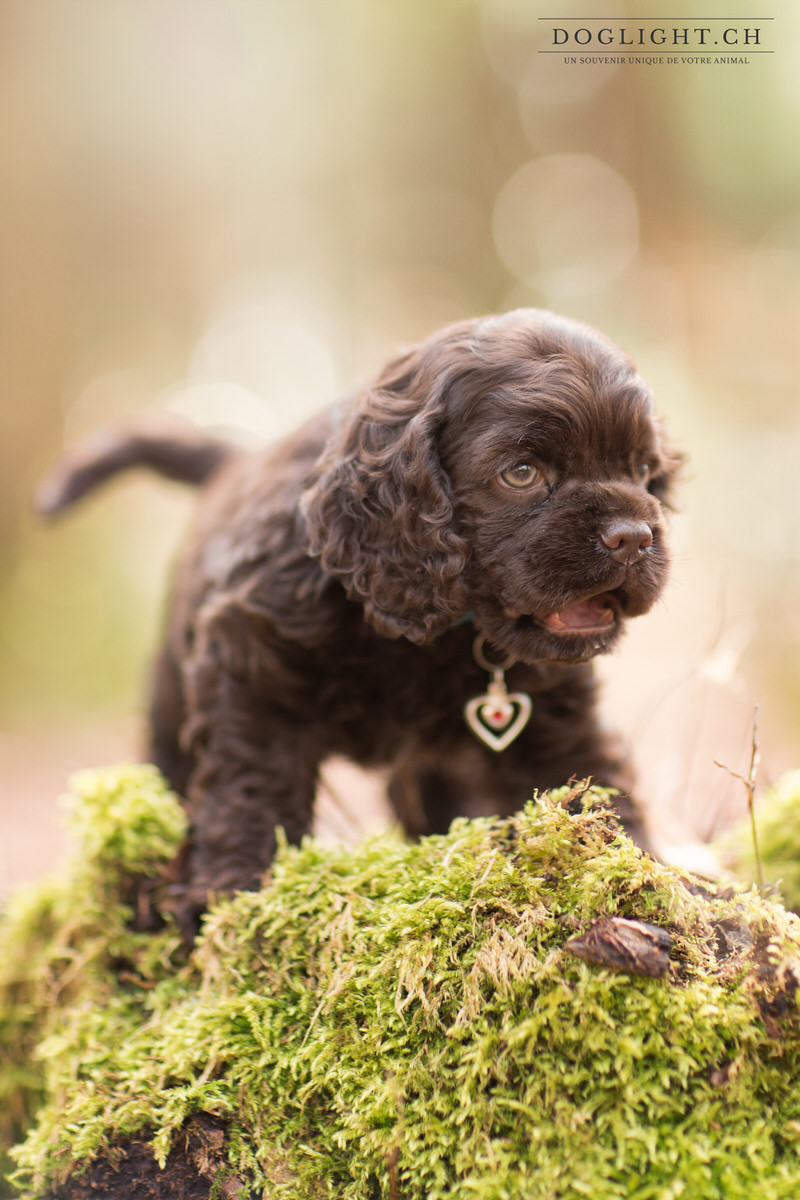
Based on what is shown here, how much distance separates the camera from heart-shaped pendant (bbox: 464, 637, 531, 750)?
223cm

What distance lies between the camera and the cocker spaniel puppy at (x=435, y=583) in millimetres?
1901

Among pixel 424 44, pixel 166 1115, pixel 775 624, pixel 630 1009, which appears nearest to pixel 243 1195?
pixel 166 1115

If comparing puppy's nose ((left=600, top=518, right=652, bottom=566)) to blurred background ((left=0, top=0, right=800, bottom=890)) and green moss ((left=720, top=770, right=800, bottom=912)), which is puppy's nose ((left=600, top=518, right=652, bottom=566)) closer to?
green moss ((left=720, top=770, right=800, bottom=912))

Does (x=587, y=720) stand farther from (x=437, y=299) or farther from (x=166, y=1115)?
(x=437, y=299)

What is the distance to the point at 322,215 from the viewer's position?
10883 millimetres

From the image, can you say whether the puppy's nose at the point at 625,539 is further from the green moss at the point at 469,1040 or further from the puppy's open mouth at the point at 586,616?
the green moss at the point at 469,1040

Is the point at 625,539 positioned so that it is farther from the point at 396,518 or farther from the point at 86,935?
the point at 86,935

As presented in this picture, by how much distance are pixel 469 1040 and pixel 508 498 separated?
1.09m

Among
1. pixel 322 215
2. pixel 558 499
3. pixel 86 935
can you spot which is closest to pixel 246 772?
pixel 86 935

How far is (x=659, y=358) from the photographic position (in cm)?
901

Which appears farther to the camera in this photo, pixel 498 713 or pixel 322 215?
pixel 322 215

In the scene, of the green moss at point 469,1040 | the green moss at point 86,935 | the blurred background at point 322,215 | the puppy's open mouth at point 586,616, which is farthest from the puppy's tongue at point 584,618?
the blurred background at point 322,215

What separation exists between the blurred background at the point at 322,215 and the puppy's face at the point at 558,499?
406 cm

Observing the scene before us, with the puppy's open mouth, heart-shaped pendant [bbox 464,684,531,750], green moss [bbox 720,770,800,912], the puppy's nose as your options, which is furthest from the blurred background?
the puppy's nose
